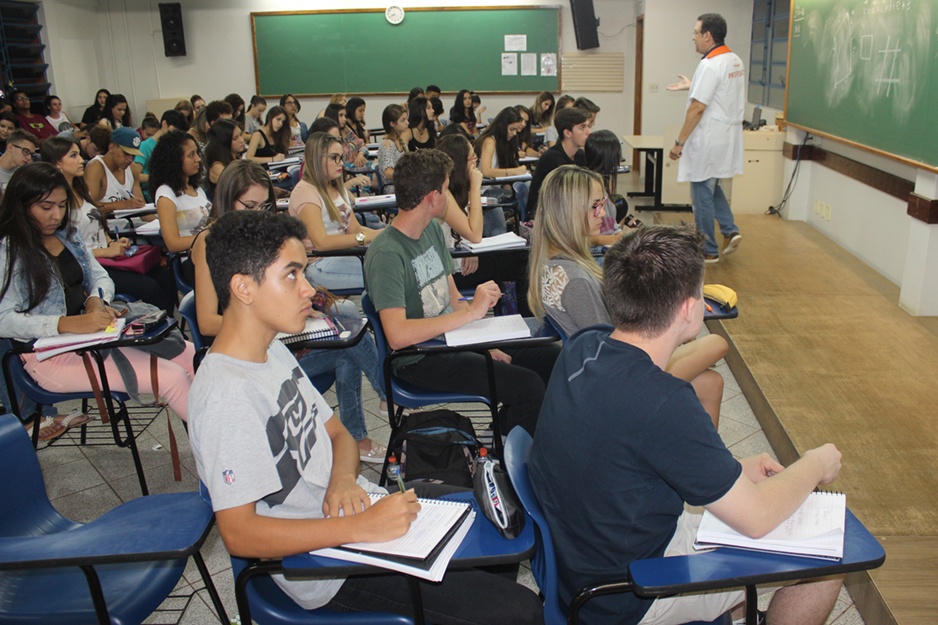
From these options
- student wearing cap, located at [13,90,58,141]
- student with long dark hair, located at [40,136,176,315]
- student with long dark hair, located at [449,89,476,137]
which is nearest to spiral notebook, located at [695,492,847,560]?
student with long dark hair, located at [40,136,176,315]

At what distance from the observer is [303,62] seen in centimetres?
1173

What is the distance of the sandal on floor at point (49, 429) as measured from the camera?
326 centimetres

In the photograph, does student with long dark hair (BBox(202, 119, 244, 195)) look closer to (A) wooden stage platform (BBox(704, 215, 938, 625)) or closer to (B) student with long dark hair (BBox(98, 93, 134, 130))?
(A) wooden stage platform (BBox(704, 215, 938, 625))

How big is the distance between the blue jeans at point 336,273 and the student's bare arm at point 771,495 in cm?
268

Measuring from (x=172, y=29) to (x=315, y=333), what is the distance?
35.0 feet

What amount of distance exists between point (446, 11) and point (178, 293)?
825cm

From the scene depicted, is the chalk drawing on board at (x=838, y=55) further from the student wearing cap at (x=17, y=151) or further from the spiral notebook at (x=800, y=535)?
the student wearing cap at (x=17, y=151)

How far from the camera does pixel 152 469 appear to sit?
315 centimetres

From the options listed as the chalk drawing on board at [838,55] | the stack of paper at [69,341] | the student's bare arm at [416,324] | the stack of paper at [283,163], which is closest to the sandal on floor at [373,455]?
the student's bare arm at [416,324]

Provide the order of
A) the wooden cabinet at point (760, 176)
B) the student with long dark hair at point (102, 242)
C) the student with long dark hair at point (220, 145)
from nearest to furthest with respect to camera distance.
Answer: the student with long dark hair at point (102, 242) → the student with long dark hair at point (220, 145) → the wooden cabinet at point (760, 176)

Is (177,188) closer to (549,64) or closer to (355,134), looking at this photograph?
(355,134)

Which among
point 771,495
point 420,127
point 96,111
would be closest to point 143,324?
point 771,495

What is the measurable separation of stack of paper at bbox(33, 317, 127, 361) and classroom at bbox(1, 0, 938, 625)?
7.93ft

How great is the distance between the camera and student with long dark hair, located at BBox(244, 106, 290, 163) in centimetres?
747
